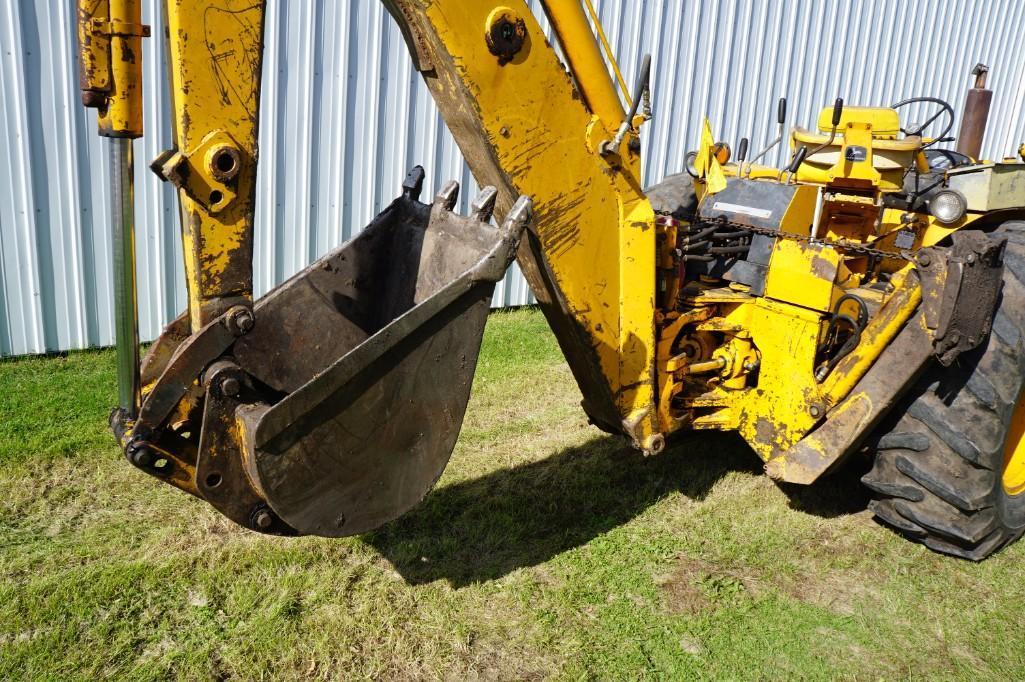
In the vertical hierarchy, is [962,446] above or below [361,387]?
below

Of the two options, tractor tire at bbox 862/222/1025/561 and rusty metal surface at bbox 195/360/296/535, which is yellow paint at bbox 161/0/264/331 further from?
tractor tire at bbox 862/222/1025/561

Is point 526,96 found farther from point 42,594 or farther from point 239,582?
point 42,594

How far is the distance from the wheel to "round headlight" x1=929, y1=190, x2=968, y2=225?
1.31 meters

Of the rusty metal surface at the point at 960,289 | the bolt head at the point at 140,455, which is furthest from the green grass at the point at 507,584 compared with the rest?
the rusty metal surface at the point at 960,289

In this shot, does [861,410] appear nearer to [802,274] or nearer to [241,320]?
[802,274]

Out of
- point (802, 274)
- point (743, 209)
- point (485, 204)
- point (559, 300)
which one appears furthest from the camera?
point (743, 209)

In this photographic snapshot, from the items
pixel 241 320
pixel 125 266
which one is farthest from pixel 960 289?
pixel 125 266

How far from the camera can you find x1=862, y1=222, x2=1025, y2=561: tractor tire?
3379 millimetres

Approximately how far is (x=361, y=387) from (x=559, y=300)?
36.4 inches

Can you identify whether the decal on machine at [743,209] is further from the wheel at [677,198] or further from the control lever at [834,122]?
the control lever at [834,122]

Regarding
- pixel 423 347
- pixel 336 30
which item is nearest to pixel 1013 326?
pixel 423 347

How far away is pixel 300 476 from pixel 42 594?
138 centimetres

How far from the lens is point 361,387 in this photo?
2600 millimetres

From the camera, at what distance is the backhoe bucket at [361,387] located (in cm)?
252
